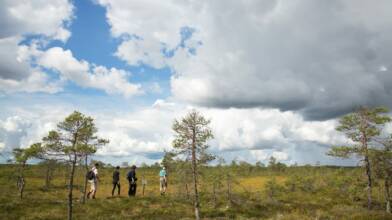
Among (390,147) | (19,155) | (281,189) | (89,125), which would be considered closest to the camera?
(89,125)

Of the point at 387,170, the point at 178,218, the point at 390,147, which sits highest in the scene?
the point at 390,147

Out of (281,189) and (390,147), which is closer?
(390,147)

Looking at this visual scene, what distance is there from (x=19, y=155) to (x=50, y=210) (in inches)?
916

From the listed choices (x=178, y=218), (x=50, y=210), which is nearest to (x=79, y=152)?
(x=50, y=210)

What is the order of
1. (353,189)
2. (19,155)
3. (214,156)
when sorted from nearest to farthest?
(214,156) → (353,189) → (19,155)

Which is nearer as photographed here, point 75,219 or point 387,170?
point 75,219

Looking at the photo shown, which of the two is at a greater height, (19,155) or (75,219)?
(19,155)

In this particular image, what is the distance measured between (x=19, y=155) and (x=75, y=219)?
2638 centimetres

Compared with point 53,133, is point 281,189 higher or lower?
lower

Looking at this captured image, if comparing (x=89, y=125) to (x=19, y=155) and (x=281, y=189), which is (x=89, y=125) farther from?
(x=281, y=189)

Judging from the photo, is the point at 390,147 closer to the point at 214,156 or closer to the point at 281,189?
the point at 214,156

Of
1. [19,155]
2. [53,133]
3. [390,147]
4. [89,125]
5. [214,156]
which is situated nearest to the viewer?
[53,133]

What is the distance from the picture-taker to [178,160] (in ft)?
83.2

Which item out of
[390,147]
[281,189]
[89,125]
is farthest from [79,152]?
[281,189]
